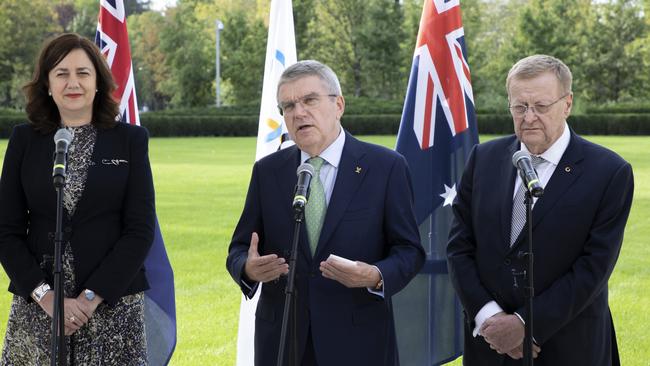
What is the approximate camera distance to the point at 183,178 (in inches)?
920

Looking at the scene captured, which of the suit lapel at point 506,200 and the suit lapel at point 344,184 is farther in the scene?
the suit lapel at point 506,200

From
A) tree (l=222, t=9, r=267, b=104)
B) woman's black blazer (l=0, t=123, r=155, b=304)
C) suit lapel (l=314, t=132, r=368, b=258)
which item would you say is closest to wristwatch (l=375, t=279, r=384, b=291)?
suit lapel (l=314, t=132, r=368, b=258)

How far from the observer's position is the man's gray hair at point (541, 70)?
4230 millimetres

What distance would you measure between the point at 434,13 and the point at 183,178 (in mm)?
17710

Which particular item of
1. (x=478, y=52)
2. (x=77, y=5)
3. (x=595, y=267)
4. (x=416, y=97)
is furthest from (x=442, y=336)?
(x=77, y=5)

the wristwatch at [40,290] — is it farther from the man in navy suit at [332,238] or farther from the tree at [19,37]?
the tree at [19,37]

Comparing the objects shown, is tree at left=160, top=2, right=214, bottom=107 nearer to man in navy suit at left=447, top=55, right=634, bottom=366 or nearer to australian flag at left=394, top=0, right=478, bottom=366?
australian flag at left=394, top=0, right=478, bottom=366

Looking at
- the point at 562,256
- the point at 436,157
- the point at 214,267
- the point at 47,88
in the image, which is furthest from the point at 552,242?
the point at 214,267

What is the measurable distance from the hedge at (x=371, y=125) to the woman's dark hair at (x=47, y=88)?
44.5 m

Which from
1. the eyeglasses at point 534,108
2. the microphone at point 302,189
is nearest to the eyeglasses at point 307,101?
the microphone at point 302,189

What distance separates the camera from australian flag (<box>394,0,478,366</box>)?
616 centimetres

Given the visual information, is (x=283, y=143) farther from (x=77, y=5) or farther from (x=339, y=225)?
(x=77, y=5)

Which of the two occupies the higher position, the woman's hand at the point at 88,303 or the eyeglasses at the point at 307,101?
the eyeglasses at the point at 307,101

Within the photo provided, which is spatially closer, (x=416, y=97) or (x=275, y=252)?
(x=275, y=252)
